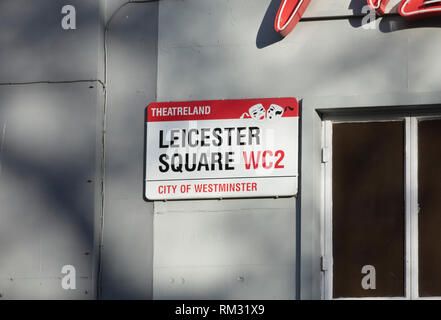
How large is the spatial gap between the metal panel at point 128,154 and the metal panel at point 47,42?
0.59 feet

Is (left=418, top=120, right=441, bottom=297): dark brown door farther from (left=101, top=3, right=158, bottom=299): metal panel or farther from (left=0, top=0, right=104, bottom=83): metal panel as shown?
(left=0, top=0, right=104, bottom=83): metal panel

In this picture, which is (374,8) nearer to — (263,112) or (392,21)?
(392,21)

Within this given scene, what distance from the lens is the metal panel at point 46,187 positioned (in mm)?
9094

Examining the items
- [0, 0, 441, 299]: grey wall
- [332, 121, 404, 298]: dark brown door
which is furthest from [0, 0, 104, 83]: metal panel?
[332, 121, 404, 298]: dark brown door

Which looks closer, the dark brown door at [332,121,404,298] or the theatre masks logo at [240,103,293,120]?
the dark brown door at [332,121,404,298]

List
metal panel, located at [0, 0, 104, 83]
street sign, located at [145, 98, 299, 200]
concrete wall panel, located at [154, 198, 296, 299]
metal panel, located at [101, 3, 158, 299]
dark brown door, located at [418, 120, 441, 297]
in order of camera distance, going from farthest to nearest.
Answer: metal panel, located at [0, 0, 104, 83]
metal panel, located at [101, 3, 158, 299]
street sign, located at [145, 98, 299, 200]
concrete wall panel, located at [154, 198, 296, 299]
dark brown door, located at [418, 120, 441, 297]

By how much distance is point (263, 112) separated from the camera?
9016mm

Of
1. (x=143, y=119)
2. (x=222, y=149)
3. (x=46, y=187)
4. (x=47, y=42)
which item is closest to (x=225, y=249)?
(x=222, y=149)

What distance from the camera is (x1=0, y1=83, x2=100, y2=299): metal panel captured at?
9094 mm

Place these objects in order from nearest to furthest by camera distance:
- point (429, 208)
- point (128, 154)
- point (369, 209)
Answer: point (429, 208)
point (369, 209)
point (128, 154)

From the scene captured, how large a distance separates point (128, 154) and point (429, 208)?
251 cm

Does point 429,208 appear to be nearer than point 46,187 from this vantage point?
Yes

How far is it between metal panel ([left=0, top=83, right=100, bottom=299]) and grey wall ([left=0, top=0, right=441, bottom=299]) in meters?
0.01

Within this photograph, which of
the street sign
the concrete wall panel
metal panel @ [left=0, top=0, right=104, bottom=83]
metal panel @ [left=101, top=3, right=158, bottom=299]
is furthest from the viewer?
metal panel @ [left=0, top=0, right=104, bottom=83]
